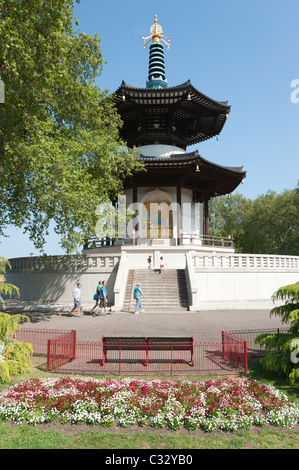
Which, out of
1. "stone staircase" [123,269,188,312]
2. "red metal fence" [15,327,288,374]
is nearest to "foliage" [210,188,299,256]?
"stone staircase" [123,269,188,312]

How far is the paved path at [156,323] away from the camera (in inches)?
426

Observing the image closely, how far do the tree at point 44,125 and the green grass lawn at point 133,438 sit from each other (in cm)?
901

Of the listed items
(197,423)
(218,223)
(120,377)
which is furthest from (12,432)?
(218,223)

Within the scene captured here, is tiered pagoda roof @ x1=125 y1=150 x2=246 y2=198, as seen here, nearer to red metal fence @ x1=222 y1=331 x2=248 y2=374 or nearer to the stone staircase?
the stone staircase

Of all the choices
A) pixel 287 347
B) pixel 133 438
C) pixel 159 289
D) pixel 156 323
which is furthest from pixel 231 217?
pixel 133 438

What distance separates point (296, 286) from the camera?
21.9ft

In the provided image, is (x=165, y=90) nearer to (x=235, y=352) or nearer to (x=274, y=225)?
(x=235, y=352)

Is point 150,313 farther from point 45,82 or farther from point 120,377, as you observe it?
point 45,82

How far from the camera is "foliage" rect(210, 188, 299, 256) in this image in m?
40.6

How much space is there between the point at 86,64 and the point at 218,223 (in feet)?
123

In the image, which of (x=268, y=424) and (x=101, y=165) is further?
(x=101, y=165)

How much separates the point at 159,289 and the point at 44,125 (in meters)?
11.0

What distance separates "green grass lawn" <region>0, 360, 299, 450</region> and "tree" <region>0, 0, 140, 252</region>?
9014mm

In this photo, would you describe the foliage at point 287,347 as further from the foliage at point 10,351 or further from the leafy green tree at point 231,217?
the leafy green tree at point 231,217
